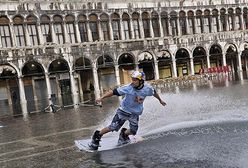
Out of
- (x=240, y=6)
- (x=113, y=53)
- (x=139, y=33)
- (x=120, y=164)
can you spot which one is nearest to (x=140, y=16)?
(x=139, y=33)

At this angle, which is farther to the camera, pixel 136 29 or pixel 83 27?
pixel 136 29

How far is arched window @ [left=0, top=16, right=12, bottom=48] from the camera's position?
39594 millimetres

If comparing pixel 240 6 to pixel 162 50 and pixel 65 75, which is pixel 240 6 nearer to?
pixel 162 50

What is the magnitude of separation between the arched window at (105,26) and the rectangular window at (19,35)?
8980 millimetres

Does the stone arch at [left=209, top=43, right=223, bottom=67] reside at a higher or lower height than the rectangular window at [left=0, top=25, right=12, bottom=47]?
lower

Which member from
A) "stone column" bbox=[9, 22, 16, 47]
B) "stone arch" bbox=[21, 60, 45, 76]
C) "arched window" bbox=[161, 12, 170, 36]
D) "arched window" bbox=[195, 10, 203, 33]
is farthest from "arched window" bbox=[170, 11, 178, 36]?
"stone column" bbox=[9, 22, 16, 47]

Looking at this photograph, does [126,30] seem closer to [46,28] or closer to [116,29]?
[116,29]

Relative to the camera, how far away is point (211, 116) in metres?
11.9

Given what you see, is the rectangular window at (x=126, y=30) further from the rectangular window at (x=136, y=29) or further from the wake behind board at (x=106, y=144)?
the wake behind board at (x=106, y=144)

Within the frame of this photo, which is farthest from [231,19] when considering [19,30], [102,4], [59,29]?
[19,30]

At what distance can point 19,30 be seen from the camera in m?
40.7

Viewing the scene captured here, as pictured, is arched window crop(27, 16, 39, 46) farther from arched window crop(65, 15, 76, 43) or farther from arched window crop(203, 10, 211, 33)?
arched window crop(203, 10, 211, 33)

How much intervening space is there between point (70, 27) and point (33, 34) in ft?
13.7

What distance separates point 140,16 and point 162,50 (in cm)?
473
